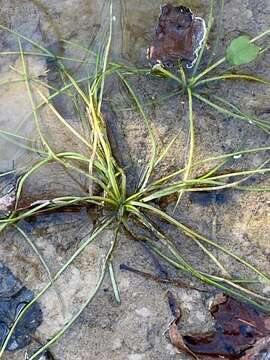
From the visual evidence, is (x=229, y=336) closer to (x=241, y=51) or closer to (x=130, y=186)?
(x=130, y=186)

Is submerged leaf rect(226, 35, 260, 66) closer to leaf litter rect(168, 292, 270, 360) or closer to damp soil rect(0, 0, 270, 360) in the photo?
damp soil rect(0, 0, 270, 360)

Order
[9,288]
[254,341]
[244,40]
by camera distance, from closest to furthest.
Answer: [254,341], [9,288], [244,40]

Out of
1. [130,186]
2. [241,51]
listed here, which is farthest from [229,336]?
[241,51]

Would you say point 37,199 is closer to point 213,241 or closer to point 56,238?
point 56,238

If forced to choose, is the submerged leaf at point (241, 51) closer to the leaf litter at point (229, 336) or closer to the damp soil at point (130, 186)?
the damp soil at point (130, 186)

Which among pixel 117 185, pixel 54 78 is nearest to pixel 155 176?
pixel 117 185

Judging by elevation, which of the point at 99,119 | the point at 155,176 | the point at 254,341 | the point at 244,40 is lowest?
the point at 254,341

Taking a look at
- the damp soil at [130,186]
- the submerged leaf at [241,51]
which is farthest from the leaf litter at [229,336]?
the submerged leaf at [241,51]
